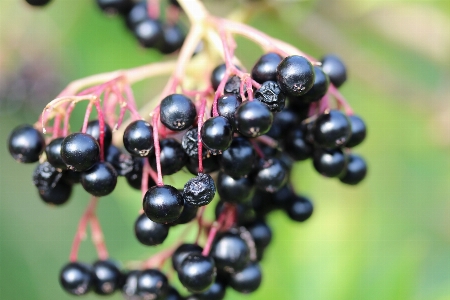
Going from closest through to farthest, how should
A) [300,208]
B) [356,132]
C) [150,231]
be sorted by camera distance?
[150,231] → [356,132] → [300,208]

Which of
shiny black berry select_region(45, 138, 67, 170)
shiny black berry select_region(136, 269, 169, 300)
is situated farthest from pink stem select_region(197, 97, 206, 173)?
shiny black berry select_region(136, 269, 169, 300)

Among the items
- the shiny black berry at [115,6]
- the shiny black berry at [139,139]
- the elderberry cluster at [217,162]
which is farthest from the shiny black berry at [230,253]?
the shiny black berry at [115,6]

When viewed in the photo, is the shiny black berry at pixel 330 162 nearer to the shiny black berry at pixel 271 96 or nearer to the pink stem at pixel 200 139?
the shiny black berry at pixel 271 96

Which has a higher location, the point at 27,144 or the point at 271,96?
the point at 271,96

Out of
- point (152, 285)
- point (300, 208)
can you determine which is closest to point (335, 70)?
point (300, 208)

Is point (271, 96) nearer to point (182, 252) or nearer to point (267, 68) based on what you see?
point (267, 68)

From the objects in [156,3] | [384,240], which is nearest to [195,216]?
[156,3]

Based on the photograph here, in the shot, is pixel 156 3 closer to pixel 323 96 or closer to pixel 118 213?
pixel 323 96
